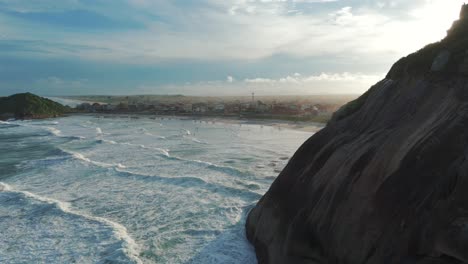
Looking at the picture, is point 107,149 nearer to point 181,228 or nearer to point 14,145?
point 14,145

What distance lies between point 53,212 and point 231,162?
13.2 metres

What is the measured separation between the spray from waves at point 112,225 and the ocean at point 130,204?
0.03m

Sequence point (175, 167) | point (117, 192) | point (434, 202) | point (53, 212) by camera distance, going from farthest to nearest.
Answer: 1. point (175, 167)
2. point (117, 192)
3. point (53, 212)
4. point (434, 202)

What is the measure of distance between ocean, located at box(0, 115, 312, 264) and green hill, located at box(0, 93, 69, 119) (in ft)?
207

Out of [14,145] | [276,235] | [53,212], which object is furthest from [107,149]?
[276,235]

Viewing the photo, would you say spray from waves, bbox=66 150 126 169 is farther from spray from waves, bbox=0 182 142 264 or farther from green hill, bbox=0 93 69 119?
green hill, bbox=0 93 69 119

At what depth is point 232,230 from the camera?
12.5m

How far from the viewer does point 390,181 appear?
6.71 m

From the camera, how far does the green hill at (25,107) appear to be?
85750mm

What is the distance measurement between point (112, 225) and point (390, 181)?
10.5 meters

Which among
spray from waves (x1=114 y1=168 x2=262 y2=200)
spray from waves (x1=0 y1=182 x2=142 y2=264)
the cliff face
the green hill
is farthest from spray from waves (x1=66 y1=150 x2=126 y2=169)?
the green hill

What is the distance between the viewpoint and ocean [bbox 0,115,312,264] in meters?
11.3

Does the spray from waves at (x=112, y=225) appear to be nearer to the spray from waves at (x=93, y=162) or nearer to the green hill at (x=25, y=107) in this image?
the spray from waves at (x=93, y=162)

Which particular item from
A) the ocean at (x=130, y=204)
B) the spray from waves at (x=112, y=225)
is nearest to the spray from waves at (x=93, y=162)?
the ocean at (x=130, y=204)
